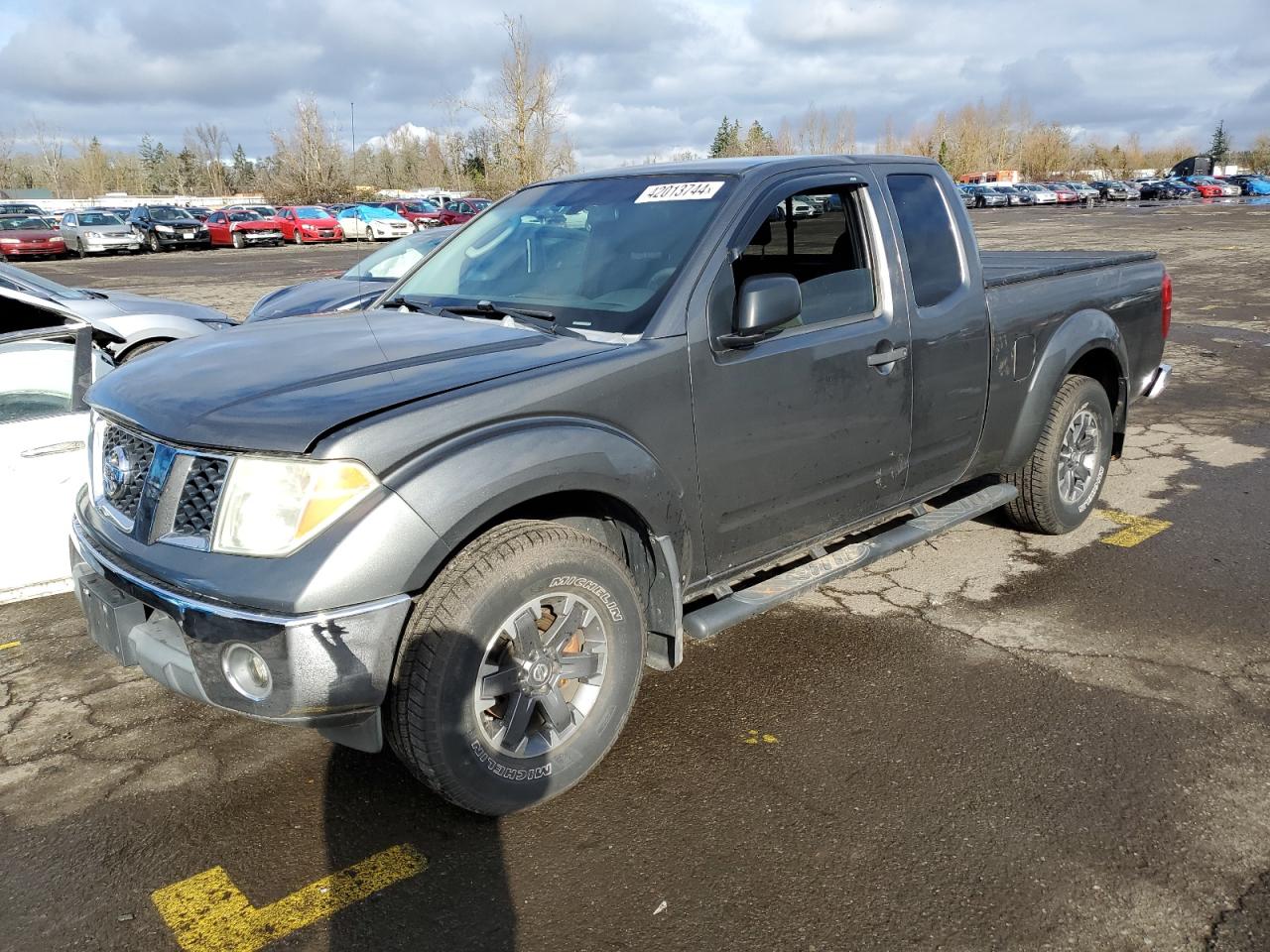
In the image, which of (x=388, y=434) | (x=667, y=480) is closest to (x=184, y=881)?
(x=388, y=434)

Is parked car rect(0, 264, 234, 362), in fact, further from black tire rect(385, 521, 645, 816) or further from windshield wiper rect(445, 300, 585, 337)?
black tire rect(385, 521, 645, 816)

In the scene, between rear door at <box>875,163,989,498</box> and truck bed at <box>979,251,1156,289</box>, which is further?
truck bed at <box>979,251,1156,289</box>

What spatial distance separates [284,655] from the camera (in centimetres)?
243

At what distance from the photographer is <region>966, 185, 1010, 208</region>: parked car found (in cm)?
6594

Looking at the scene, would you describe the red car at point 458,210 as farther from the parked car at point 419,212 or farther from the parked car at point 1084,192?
the parked car at point 1084,192

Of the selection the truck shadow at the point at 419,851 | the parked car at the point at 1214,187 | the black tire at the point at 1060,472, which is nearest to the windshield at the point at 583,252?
the truck shadow at the point at 419,851

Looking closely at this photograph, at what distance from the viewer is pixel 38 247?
33.4 meters

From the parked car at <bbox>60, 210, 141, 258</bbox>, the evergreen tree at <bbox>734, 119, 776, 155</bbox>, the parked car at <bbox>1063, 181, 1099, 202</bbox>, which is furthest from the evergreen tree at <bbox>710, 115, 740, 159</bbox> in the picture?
the parked car at <bbox>60, 210, 141, 258</bbox>

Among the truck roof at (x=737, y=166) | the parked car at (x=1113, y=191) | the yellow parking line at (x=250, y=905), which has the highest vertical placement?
the parked car at (x=1113, y=191)

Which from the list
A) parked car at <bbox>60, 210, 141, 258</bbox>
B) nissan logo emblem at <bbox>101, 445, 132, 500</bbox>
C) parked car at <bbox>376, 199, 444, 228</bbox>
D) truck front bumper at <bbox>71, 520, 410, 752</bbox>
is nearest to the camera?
truck front bumper at <bbox>71, 520, 410, 752</bbox>

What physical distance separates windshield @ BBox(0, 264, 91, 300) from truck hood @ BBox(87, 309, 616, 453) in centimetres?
441

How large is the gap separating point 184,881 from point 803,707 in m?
2.10

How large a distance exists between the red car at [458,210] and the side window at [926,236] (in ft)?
113

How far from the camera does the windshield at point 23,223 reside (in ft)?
108
